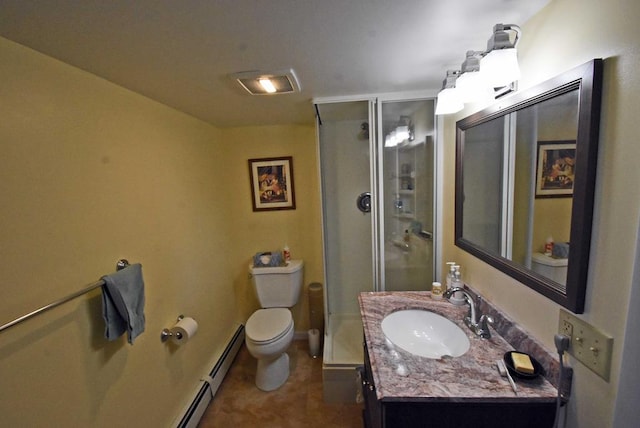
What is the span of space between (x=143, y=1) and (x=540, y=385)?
5.70 ft

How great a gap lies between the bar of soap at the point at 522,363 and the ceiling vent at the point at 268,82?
153cm

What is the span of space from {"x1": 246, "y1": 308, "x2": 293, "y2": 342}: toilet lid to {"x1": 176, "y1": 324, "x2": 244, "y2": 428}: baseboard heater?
429mm

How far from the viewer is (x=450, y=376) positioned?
0.93m

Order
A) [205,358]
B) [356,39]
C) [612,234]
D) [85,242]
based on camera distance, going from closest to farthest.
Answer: [612,234], [356,39], [85,242], [205,358]

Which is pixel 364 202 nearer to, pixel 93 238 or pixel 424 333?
pixel 424 333

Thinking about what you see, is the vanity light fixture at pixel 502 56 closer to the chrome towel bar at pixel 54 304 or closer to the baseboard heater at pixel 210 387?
the chrome towel bar at pixel 54 304

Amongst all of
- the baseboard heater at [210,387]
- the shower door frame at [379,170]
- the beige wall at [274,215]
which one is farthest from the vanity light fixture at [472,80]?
the baseboard heater at [210,387]

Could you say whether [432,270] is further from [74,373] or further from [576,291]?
[74,373]

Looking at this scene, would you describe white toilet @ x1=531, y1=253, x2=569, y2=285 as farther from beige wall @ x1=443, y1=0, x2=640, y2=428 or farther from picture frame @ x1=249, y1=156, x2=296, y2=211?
picture frame @ x1=249, y1=156, x2=296, y2=211

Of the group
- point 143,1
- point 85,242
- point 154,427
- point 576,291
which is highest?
point 143,1

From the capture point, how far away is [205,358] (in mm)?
1998

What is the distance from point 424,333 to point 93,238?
1.67 metres

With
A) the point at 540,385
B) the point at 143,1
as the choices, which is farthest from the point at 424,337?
the point at 143,1

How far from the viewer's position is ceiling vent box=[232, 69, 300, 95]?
1.25 metres
